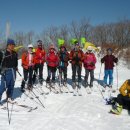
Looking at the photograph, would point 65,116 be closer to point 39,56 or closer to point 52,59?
point 52,59

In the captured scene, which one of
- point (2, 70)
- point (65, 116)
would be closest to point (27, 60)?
point (2, 70)

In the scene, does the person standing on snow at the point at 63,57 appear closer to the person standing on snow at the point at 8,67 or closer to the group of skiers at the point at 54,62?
the group of skiers at the point at 54,62

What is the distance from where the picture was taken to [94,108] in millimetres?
8820

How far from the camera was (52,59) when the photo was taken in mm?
11883

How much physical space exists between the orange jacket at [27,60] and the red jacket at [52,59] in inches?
35.7

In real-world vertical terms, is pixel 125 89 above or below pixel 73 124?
above

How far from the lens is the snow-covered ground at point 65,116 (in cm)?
708

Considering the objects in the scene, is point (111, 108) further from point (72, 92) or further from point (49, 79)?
point (49, 79)

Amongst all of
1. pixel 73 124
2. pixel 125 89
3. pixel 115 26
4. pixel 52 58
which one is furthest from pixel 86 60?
pixel 115 26

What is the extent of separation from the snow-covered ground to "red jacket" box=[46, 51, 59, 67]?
1.82m

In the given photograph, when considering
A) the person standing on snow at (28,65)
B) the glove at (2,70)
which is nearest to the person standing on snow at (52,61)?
the person standing on snow at (28,65)

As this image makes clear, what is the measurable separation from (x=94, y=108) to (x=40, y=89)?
3575 mm

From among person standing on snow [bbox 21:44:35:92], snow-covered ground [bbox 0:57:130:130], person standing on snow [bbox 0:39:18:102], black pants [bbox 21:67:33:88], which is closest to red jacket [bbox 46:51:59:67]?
person standing on snow [bbox 21:44:35:92]

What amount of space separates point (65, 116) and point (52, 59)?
439 centimetres
